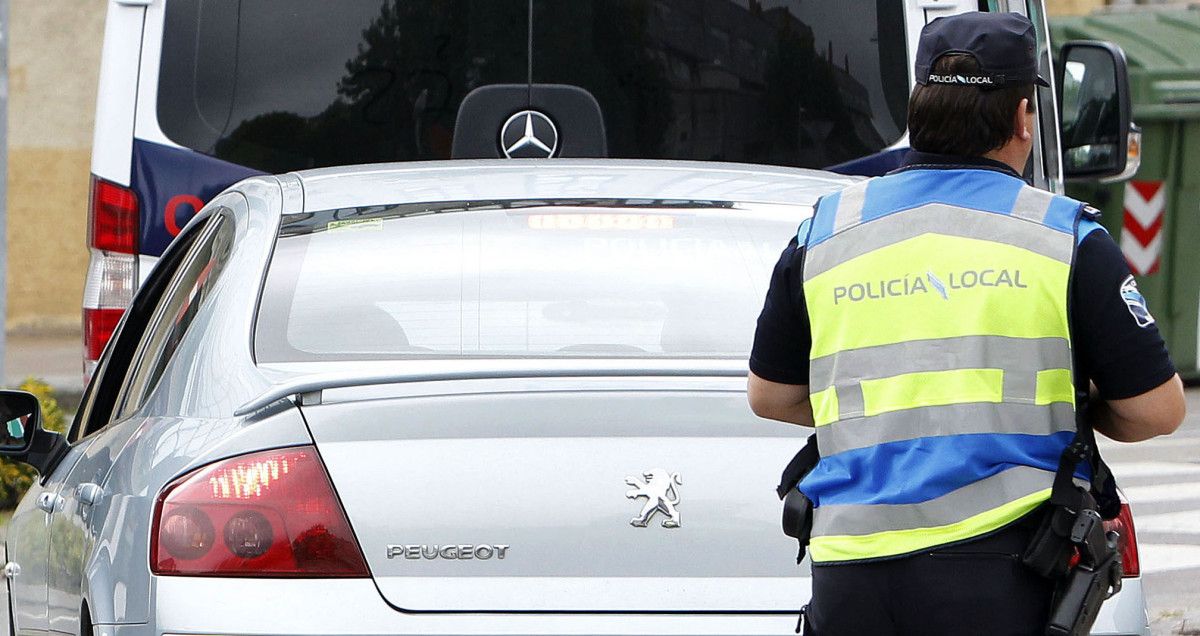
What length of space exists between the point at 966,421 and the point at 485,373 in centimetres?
82

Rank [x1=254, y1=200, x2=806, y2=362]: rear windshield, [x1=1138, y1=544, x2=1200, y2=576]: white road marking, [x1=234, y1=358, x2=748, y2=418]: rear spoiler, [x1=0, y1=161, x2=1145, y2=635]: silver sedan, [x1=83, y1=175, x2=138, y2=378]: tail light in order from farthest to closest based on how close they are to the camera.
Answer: [x1=1138, y1=544, x2=1200, y2=576]: white road marking → [x1=83, y1=175, x2=138, y2=378]: tail light → [x1=254, y1=200, x2=806, y2=362]: rear windshield → [x1=234, y1=358, x2=748, y2=418]: rear spoiler → [x1=0, y1=161, x2=1145, y2=635]: silver sedan

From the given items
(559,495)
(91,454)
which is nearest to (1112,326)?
(559,495)

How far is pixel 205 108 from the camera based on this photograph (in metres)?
6.31

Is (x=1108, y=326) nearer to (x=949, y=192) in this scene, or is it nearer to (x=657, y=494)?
(x=949, y=192)

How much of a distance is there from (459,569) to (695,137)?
351cm

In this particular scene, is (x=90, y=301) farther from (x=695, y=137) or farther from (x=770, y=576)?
(x=770, y=576)

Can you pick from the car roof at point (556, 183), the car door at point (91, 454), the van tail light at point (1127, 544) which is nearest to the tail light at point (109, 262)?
the car door at point (91, 454)

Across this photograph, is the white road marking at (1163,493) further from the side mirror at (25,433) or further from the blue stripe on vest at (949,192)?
the blue stripe on vest at (949,192)

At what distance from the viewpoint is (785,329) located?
2.85m

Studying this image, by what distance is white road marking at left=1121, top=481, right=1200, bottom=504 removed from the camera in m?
9.77

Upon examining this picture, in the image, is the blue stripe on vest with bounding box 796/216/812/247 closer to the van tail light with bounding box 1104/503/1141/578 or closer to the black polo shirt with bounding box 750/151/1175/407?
the black polo shirt with bounding box 750/151/1175/407

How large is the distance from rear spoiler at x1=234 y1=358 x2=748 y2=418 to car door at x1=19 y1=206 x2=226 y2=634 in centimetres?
50

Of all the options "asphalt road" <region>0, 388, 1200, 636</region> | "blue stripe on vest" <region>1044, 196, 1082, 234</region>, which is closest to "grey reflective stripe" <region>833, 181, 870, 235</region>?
"blue stripe on vest" <region>1044, 196, 1082, 234</region>

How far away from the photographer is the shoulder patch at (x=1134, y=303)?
2652mm
